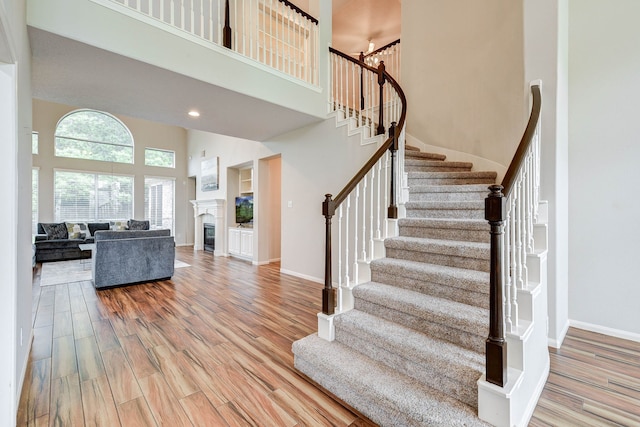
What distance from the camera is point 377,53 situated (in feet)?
17.5

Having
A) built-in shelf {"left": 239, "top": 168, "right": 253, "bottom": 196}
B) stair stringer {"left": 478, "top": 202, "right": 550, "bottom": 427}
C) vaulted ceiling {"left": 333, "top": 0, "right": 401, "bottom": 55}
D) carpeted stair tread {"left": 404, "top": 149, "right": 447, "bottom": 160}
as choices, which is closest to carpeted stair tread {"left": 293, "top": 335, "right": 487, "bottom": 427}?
stair stringer {"left": 478, "top": 202, "right": 550, "bottom": 427}

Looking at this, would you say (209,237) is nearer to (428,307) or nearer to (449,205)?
(449,205)

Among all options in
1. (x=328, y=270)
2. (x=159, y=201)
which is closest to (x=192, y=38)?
(x=328, y=270)

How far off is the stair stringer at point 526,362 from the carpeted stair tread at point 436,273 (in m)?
0.26

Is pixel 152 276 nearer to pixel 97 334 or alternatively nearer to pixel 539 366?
pixel 97 334

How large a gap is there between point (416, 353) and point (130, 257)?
4339 mm

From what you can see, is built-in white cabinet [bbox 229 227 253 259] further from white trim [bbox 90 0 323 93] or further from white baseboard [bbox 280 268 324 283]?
white trim [bbox 90 0 323 93]

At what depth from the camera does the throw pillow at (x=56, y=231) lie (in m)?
6.61

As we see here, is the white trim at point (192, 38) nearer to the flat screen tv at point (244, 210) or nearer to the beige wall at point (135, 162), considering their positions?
the flat screen tv at point (244, 210)

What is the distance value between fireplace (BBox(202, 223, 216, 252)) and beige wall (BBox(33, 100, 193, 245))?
1.77 m

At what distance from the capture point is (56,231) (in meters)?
6.71

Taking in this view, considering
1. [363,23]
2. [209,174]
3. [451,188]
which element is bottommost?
[451,188]

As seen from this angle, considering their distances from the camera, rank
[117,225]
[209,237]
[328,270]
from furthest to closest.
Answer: [209,237] → [117,225] → [328,270]

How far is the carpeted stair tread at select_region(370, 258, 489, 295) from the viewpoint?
1910mm
